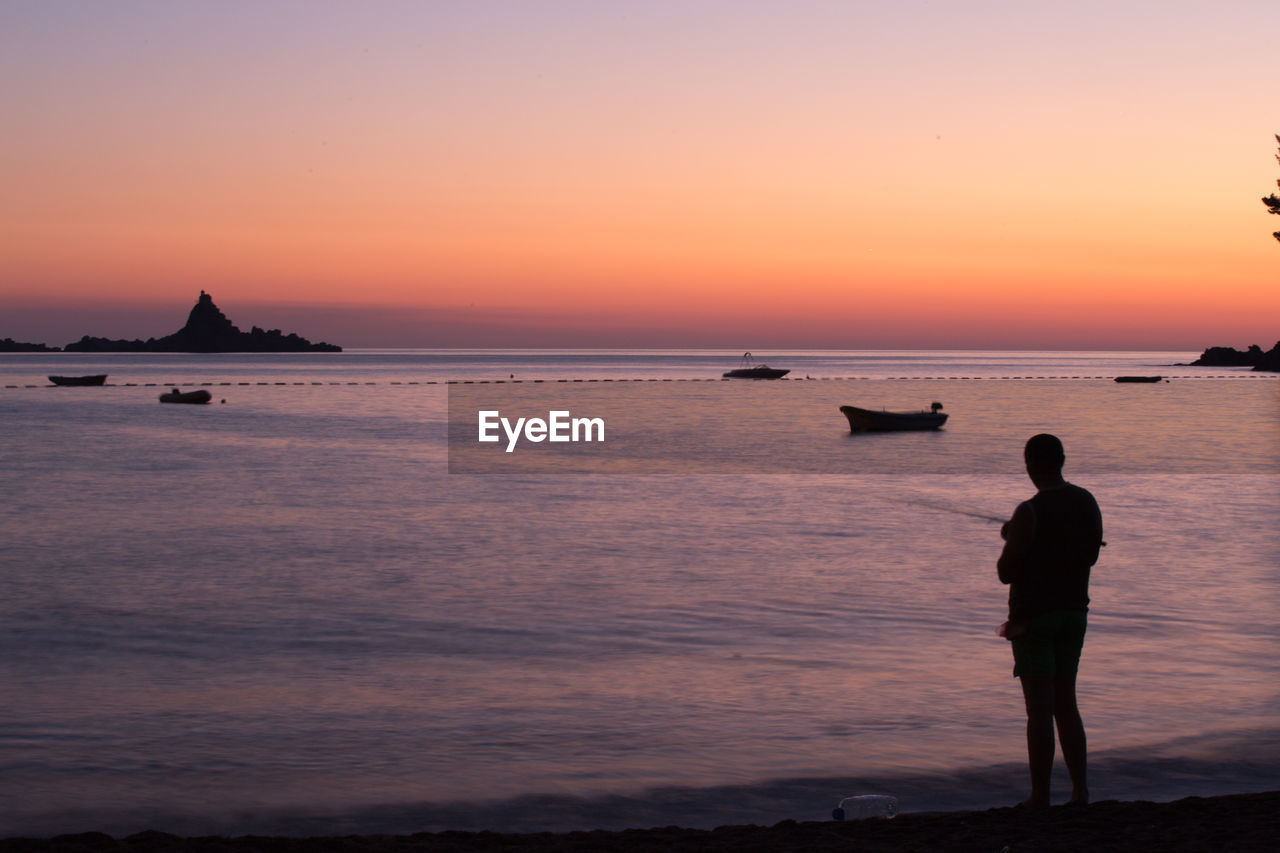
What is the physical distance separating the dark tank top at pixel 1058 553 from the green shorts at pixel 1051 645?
0.20 feet

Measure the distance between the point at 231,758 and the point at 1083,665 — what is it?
25.6 feet

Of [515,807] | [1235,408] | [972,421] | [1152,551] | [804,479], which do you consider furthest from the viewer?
[1235,408]

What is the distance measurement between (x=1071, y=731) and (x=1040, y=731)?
23 centimetres

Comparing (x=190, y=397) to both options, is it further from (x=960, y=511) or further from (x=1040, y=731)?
(x=1040, y=731)

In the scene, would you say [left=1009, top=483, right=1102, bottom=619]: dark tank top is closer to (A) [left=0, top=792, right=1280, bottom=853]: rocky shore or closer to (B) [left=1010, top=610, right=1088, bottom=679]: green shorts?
(B) [left=1010, top=610, right=1088, bottom=679]: green shorts

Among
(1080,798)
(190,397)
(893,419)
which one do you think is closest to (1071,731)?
(1080,798)

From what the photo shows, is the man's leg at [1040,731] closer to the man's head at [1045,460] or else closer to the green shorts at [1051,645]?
the green shorts at [1051,645]

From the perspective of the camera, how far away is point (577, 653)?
501 inches

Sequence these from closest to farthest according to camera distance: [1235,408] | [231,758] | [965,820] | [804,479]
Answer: [965,820] < [231,758] < [804,479] < [1235,408]

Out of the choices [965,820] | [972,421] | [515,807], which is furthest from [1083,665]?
[972,421]

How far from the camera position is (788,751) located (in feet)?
29.2

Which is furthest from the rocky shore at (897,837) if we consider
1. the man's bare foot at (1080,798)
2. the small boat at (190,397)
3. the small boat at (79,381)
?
the small boat at (79,381)

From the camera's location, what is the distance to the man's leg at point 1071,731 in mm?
6676

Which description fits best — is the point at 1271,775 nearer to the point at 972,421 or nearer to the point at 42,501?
the point at 42,501
